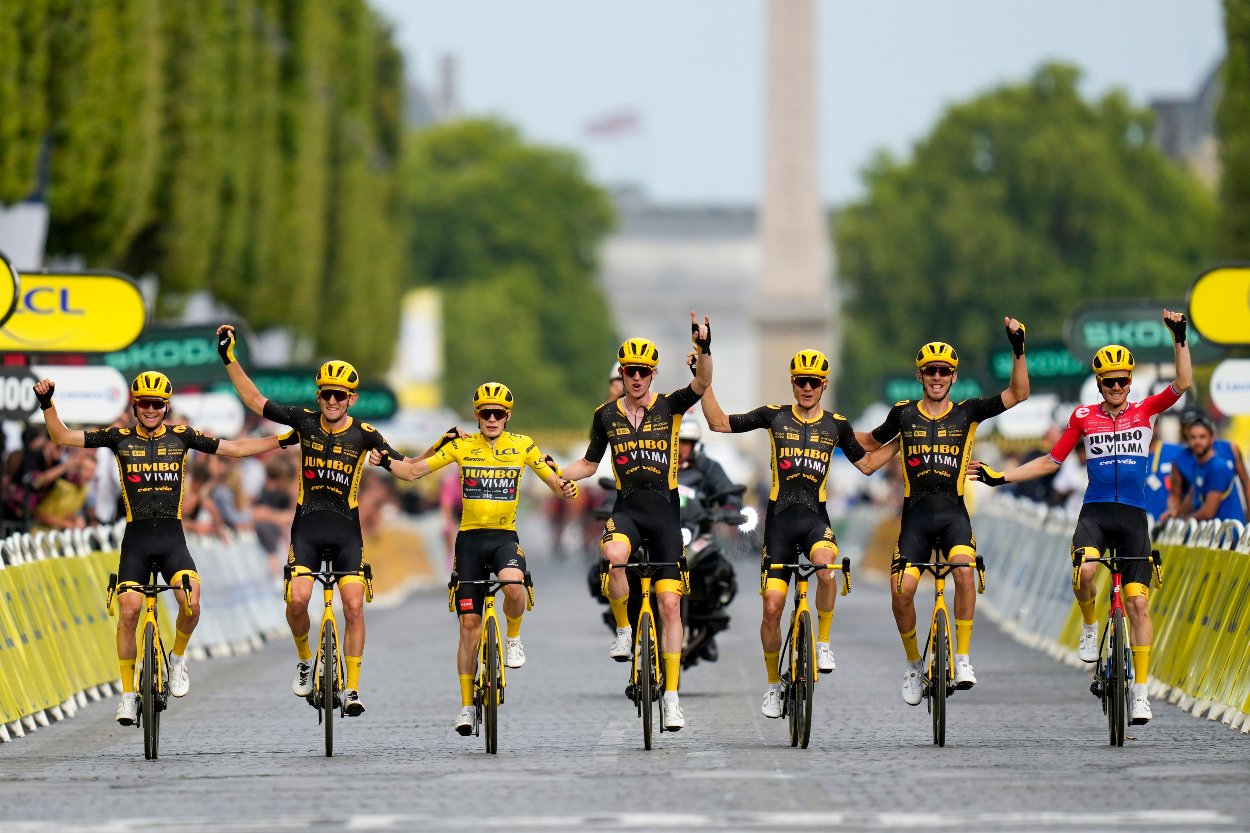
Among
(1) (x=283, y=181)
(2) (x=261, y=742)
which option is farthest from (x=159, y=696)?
(1) (x=283, y=181)

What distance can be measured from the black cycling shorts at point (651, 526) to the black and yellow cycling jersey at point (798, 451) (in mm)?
511

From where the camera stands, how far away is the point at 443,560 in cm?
4666

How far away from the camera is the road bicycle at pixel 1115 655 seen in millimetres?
14898

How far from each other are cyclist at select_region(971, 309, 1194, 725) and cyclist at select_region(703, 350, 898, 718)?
2.52 feet

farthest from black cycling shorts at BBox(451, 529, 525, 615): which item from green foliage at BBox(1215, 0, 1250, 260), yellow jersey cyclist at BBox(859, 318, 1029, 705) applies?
green foliage at BBox(1215, 0, 1250, 260)

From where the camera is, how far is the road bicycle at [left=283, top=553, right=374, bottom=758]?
48.5 feet

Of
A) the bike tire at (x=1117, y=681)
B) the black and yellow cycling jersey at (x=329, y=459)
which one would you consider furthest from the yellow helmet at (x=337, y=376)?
the bike tire at (x=1117, y=681)

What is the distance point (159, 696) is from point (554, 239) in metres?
96.3

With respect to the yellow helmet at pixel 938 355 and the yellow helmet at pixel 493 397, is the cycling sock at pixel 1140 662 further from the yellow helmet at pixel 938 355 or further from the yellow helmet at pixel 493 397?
the yellow helmet at pixel 493 397

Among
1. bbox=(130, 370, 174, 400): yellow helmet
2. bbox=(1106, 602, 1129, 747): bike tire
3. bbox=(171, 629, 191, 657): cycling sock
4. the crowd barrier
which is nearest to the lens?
bbox=(1106, 602, 1129, 747): bike tire

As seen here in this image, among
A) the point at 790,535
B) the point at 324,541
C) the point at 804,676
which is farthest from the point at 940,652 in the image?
the point at 324,541

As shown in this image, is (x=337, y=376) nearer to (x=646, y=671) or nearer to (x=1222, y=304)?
(x=646, y=671)

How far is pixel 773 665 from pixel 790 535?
0.64m

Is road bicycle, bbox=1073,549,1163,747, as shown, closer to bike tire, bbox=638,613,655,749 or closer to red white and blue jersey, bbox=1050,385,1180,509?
red white and blue jersey, bbox=1050,385,1180,509
